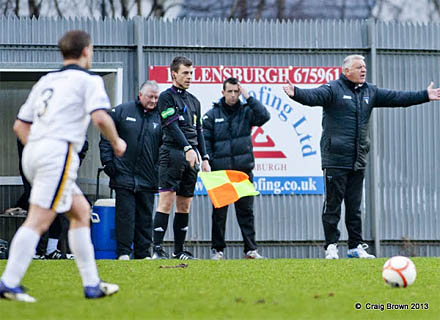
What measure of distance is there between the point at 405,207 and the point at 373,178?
73cm

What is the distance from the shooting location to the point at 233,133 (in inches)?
481

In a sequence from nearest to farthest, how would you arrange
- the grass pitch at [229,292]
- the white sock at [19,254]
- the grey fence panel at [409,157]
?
the grass pitch at [229,292], the white sock at [19,254], the grey fence panel at [409,157]

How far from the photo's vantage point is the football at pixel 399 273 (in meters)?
7.83

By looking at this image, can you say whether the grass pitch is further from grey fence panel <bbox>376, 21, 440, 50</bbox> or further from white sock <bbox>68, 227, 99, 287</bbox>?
grey fence panel <bbox>376, 21, 440, 50</bbox>

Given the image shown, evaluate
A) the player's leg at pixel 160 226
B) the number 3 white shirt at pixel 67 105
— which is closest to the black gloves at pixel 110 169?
the player's leg at pixel 160 226

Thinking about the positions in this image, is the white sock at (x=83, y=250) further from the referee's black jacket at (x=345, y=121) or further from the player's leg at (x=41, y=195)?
the referee's black jacket at (x=345, y=121)

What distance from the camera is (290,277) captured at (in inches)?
346

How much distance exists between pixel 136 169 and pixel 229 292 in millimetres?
4489

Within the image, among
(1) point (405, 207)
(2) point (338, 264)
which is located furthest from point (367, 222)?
(2) point (338, 264)

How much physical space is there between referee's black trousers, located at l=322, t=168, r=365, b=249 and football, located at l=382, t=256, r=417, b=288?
12.6ft

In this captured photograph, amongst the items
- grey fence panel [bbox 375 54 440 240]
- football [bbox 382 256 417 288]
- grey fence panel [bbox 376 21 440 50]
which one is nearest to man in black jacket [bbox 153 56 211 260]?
football [bbox 382 256 417 288]

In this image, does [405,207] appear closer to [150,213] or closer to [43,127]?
[150,213]

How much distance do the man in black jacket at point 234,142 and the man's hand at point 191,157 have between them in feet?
2.76

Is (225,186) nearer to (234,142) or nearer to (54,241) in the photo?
(234,142)
